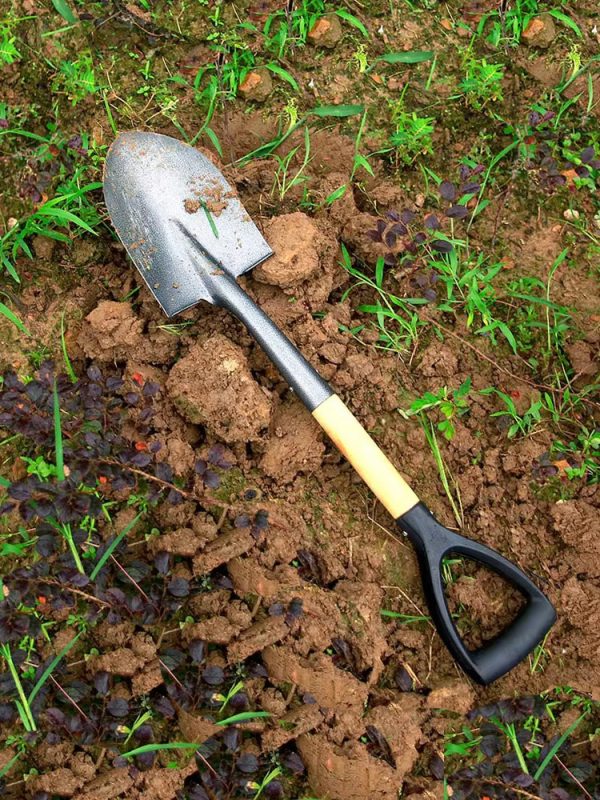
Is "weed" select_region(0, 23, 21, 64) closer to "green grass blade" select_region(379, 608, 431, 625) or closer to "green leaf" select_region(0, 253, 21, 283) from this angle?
"green leaf" select_region(0, 253, 21, 283)

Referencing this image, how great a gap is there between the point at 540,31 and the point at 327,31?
79 centimetres

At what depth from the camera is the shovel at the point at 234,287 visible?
212 centimetres

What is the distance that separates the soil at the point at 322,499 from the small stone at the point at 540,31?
0.69m

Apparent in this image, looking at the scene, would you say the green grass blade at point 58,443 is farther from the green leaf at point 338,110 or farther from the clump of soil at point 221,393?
the green leaf at point 338,110

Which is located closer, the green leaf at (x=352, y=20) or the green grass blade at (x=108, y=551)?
the green grass blade at (x=108, y=551)

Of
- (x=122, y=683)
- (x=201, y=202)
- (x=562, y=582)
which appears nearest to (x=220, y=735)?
(x=122, y=683)

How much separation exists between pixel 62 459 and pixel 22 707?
28.1 inches

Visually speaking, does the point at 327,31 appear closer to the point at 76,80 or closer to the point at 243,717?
the point at 76,80

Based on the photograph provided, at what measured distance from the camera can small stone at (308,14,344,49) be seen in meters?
2.61

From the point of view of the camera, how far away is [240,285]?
7.65 feet

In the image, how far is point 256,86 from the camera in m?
2.56

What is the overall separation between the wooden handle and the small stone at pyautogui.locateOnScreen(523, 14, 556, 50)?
1.61 metres

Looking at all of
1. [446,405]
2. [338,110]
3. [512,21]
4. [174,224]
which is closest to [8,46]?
[174,224]

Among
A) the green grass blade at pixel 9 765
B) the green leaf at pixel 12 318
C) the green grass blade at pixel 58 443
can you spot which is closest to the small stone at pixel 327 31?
the green leaf at pixel 12 318
